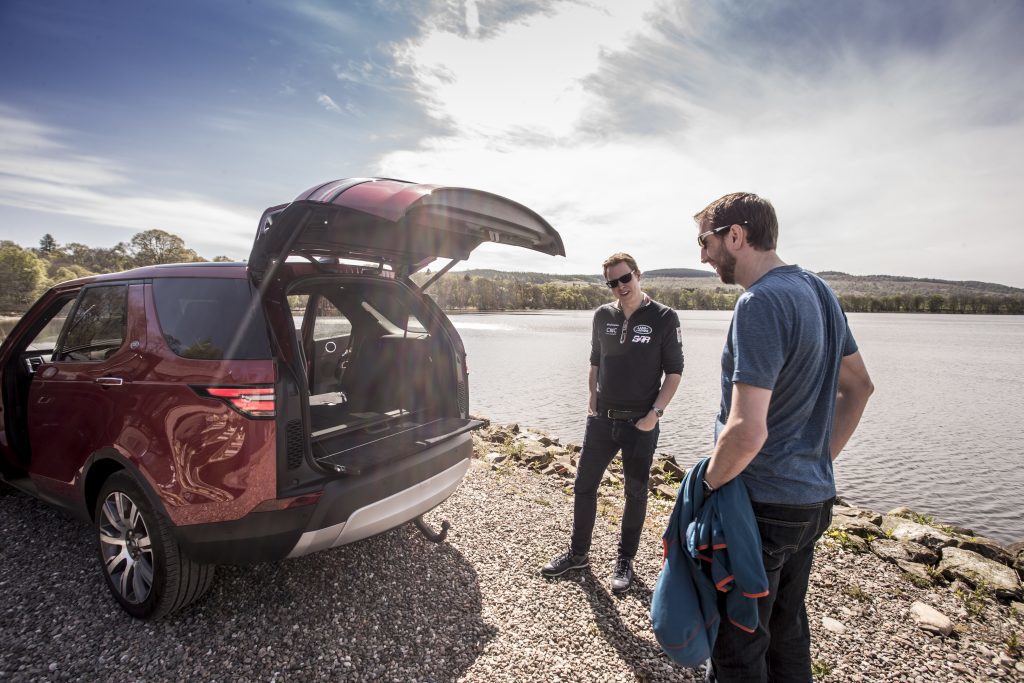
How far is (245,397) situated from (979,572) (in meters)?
5.12

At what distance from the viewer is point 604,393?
11.2 feet

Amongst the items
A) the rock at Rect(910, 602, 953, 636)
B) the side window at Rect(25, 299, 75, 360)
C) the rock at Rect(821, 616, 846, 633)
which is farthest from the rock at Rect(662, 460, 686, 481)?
the side window at Rect(25, 299, 75, 360)

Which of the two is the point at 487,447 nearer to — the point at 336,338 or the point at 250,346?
the point at 336,338

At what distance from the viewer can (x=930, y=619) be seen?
299 cm

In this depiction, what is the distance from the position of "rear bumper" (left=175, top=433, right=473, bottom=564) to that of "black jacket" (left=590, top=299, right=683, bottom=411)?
52.8 inches

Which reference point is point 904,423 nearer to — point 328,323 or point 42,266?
point 328,323

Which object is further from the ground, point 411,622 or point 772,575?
point 772,575

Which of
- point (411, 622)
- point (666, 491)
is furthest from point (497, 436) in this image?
point (411, 622)

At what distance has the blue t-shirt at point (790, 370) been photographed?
1646 millimetres

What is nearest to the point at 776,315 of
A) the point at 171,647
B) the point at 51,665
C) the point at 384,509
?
the point at 384,509

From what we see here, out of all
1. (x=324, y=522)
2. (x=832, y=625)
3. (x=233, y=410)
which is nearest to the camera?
(x=233, y=410)

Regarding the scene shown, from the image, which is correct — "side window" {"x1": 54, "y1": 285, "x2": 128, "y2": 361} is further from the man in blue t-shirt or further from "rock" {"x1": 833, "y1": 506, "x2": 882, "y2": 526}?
"rock" {"x1": 833, "y1": 506, "x2": 882, "y2": 526}

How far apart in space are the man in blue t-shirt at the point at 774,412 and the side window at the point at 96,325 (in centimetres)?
307

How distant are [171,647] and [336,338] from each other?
8.38 feet
